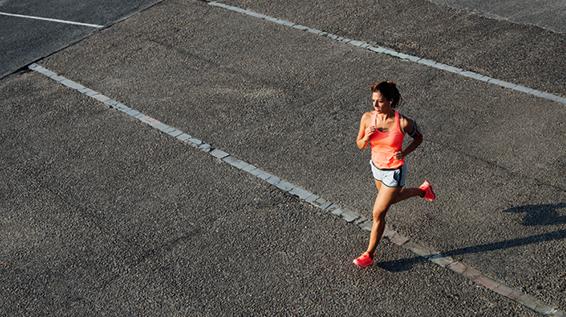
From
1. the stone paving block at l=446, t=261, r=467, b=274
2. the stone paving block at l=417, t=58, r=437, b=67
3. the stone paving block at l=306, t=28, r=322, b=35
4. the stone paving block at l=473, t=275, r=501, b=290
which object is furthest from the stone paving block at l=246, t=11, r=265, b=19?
the stone paving block at l=473, t=275, r=501, b=290

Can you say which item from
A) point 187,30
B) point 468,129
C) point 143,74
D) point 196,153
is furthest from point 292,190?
point 187,30

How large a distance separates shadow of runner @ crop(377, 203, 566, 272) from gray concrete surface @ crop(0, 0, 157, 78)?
29.1ft

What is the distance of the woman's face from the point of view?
289 inches

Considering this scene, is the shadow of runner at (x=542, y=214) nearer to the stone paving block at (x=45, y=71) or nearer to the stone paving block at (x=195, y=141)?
the stone paving block at (x=195, y=141)

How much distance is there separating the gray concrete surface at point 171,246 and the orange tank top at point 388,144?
1193 mm

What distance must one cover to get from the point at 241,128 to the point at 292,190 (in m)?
1.89

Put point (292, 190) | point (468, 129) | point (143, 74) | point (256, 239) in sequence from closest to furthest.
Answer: point (256, 239)
point (292, 190)
point (468, 129)
point (143, 74)

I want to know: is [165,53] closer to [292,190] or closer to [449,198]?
[292,190]

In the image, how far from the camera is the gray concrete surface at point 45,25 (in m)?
14.6

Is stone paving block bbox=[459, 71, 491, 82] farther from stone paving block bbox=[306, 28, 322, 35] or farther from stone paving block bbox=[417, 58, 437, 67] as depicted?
stone paving block bbox=[306, 28, 322, 35]

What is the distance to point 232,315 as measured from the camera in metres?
7.62

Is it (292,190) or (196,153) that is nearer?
(292,190)

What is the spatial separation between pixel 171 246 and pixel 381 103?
2976 mm

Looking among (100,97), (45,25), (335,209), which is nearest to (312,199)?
(335,209)
